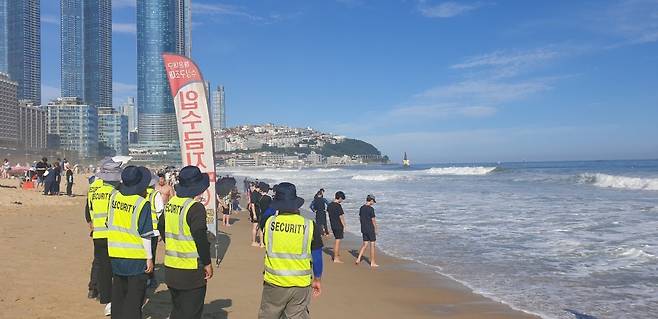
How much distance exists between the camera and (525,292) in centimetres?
827

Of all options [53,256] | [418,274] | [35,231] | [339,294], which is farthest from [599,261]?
[35,231]

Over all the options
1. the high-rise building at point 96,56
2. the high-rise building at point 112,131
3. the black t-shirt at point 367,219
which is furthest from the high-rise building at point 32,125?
the black t-shirt at point 367,219

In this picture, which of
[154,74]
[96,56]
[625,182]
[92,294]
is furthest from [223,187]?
[96,56]

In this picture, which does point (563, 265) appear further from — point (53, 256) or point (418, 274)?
point (53, 256)

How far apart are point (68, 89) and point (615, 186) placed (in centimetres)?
18336

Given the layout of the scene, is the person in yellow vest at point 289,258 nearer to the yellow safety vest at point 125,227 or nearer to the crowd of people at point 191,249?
the crowd of people at point 191,249

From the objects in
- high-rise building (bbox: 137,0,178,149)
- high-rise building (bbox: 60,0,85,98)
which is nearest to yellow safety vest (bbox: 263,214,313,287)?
high-rise building (bbox: 137,0,178,149)

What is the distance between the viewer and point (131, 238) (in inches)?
189

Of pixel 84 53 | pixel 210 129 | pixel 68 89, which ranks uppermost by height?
pixel 84 53

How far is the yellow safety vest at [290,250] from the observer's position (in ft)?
13.9

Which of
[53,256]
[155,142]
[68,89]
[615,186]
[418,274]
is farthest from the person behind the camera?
[68,89]

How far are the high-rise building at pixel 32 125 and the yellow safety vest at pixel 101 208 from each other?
404 feet

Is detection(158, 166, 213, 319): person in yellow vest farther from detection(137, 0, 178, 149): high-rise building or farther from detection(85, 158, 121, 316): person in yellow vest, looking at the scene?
detection(137, 0, 178, 149): high-rise building

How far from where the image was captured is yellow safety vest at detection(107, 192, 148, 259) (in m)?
4.77
